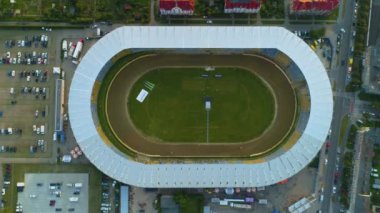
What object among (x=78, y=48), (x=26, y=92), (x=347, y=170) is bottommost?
(x=347, y=170)

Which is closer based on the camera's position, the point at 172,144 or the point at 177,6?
the point at 177,6

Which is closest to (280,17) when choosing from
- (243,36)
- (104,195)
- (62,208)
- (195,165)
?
(243,36)

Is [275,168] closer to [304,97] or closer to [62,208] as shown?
[304,97]

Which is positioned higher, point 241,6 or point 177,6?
point 241,6

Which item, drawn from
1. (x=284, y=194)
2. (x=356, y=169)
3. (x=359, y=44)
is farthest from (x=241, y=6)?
(x=356, y=169)

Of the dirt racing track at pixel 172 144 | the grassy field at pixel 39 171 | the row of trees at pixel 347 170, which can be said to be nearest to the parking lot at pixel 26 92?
the grassy field at pixel 39 171

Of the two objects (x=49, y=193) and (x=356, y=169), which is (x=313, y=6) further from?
(x=49, y=193)

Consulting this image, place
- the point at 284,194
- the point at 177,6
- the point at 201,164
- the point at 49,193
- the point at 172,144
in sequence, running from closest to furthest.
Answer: the point at 177,6 < the point at 201,164 < the point at 49,193 < the point at 284,194 < the point at 172,144

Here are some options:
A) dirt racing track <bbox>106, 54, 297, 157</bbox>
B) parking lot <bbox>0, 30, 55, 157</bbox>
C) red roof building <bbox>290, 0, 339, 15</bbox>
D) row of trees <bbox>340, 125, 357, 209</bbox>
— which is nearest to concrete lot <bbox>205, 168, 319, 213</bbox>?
row of trees <bbox>340, 125, 357, 209</bbox>

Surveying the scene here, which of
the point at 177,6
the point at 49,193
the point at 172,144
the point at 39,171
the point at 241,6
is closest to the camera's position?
the point at 177,6
